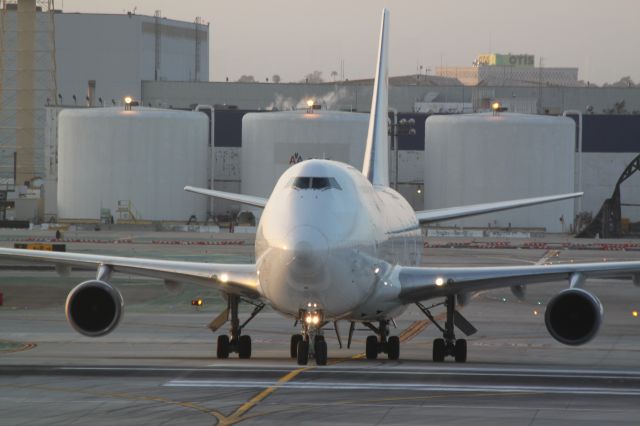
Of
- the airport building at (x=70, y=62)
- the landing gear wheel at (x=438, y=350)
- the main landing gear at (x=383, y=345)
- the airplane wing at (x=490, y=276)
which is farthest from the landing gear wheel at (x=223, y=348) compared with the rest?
the airport building at (x=70, y=62)

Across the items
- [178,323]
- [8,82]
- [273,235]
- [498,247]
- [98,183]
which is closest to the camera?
[273,235]

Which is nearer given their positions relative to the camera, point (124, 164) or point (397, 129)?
point (397, 129)

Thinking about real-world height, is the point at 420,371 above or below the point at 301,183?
below

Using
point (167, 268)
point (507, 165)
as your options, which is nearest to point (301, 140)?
point (507, 165)

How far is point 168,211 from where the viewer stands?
351 feet

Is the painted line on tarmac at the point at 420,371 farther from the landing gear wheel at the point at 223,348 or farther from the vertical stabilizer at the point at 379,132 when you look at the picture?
the vertical stabilizer at the point at 379,132

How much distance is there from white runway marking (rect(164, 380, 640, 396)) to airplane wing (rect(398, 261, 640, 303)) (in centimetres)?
505

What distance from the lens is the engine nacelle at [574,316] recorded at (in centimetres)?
2761

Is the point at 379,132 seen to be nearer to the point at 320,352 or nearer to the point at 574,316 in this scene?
the point at 574,316

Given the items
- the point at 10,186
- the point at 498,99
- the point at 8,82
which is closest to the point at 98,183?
the point at 8,82

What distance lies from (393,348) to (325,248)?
682cm

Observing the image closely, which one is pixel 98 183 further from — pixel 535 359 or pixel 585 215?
pixel 535 359

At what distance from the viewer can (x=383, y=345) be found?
31.8 m

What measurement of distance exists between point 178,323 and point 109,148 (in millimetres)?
64933
